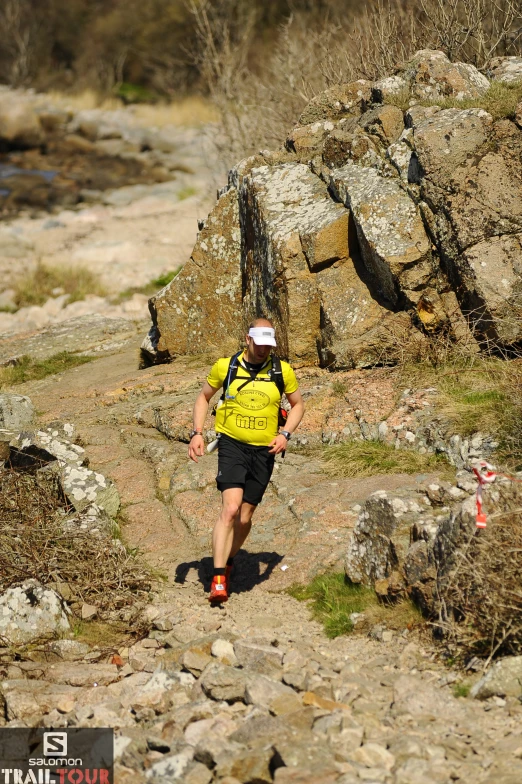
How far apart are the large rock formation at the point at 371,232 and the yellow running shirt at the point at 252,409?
9.26 ft

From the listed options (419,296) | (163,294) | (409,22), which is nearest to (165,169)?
(409,22)

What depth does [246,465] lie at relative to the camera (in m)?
6.16

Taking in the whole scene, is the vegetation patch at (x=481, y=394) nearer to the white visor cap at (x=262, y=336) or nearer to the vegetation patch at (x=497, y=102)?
the white visor cap at (x=262, y=336)

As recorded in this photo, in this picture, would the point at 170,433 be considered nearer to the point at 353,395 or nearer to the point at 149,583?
the point at 353,395

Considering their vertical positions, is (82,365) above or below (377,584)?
below

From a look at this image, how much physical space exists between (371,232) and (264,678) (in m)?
5.21

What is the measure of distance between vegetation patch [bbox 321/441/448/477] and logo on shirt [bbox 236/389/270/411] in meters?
1.64

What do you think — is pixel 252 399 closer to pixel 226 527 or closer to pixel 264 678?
pixel 226 527

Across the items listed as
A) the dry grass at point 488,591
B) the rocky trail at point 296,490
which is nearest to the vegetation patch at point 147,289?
the rocky trail at point 296,490

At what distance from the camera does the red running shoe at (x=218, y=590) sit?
5902mm

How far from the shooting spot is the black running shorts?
20.1 ft

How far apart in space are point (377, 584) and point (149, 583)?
1.66m

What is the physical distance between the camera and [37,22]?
43750 mm

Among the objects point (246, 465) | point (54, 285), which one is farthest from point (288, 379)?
point (54, 285)
